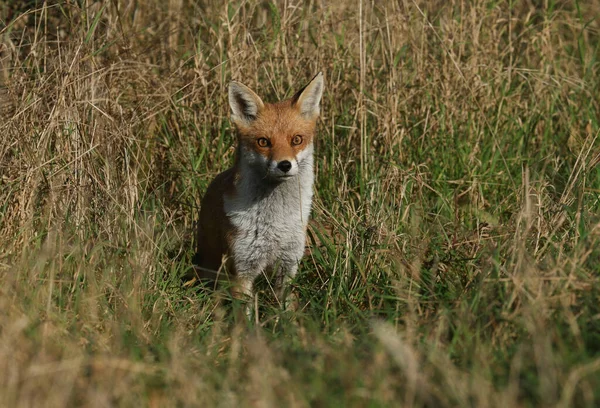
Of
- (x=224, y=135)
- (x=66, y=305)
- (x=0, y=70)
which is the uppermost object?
(x=0, y=70)

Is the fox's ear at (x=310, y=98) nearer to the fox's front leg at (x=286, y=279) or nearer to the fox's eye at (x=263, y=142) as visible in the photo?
the fox's eye at (x=263, y=142)

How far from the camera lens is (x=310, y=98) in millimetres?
5234

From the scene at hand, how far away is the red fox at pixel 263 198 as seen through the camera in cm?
508

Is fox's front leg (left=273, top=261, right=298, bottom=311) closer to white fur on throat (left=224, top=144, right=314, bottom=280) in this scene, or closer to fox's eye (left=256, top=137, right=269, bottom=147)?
white fur on throat (left=224, top=144, right=314, bottom=280)

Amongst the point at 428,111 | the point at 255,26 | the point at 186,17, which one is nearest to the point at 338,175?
the point at 428,111

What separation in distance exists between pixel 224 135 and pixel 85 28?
4.29 ft

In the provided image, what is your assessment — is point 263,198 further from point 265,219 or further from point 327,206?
point 327,206

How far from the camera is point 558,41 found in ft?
23.8

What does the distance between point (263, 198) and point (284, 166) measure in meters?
0.45

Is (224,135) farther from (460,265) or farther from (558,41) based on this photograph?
Result: (558,41)

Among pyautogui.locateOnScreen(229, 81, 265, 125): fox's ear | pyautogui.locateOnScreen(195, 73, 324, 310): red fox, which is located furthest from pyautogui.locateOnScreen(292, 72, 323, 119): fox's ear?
pyautogui.locateOnScreen(229, 81, 265, 125): fox's ear

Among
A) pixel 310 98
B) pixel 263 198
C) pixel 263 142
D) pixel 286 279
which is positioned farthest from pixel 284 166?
pixel 286 279

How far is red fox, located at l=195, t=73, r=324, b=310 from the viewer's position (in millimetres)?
5082

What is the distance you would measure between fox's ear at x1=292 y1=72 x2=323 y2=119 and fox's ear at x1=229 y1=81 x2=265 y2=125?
9.6 inches
